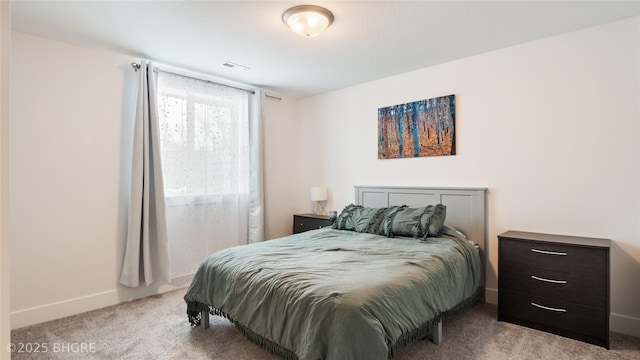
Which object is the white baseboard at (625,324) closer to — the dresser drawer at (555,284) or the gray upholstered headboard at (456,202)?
the dresser drawer at (555,284)

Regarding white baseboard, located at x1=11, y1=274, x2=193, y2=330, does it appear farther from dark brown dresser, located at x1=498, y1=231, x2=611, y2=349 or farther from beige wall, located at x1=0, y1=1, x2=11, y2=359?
dark brown dresser, located at x1=498, y1=231, x2=611, y2=349

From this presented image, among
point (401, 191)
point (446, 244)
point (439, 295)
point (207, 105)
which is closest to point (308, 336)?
point (439, 295)

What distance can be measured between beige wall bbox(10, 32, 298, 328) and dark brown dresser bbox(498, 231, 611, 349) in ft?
11.1

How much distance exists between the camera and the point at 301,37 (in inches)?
110

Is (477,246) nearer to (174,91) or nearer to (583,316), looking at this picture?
(583,316)

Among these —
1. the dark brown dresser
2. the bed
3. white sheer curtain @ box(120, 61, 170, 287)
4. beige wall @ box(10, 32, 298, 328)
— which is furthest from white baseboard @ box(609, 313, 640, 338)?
beige wall @ box(10, 32, 298, 328)

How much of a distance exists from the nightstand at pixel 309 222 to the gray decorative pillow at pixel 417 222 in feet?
3.46

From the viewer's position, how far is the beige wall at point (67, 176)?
8.91 feet

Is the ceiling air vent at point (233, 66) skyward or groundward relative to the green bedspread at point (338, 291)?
skyward

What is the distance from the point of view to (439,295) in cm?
222

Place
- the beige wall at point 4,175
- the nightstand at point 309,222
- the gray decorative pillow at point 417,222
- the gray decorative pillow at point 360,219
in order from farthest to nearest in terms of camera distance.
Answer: the nightstand at point 309,222 < the gray decorative pillow at point 360,219 < the gray decorative pillow at point 417,222 < the beige wall at point 4,175

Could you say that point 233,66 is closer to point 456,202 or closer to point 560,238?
point 456,202

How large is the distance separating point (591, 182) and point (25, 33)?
480 centimetres

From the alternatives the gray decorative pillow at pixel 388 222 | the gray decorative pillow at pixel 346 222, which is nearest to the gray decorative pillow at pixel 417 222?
the gray decorative pillow at pixel 388 222
